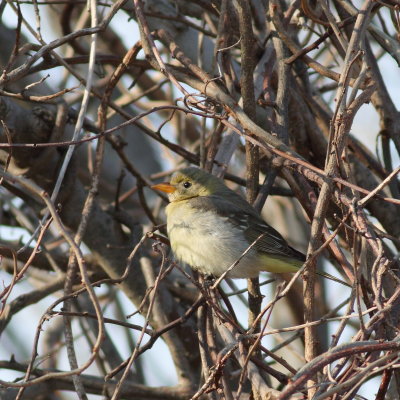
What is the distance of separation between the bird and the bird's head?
1 centimetres

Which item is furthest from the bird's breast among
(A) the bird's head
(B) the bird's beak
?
(B) the bird's beak

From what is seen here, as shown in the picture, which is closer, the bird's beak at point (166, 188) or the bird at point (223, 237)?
the bird at point (223, 237)

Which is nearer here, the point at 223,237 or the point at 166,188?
the point at 223,237

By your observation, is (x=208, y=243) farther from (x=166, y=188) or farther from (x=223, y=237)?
(x=166, y=188)

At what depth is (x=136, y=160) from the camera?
7.17 meters

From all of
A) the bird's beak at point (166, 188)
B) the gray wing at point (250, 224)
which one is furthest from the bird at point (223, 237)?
the bird's beak at point (166, 188)

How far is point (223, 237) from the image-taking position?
4605 millimetres

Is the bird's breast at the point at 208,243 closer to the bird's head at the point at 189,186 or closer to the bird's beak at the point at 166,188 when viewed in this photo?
the bird's head at the point at 189,186

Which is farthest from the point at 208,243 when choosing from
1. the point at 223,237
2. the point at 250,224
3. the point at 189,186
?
the point at 189,186

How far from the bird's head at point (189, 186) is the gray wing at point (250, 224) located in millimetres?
109

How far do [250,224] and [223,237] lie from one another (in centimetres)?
20

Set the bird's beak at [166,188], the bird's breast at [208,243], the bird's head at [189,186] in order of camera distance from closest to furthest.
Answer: the bird's breast at [208,243] < the bird's head at [189,186] < the bird's beak at [166,188]

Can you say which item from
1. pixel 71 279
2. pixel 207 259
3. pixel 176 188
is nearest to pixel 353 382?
pixel 71 279

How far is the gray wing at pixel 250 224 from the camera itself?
4.59 meters
